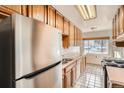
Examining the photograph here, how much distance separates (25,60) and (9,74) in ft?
0.53

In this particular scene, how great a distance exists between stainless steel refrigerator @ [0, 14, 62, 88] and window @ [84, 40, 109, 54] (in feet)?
20.1

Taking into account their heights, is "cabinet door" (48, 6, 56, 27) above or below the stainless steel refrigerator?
above

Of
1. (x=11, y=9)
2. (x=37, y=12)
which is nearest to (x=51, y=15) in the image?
(x=37, y=12)

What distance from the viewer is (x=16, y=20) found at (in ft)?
2.79

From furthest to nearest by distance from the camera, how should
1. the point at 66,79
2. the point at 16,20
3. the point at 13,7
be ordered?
the point at 66,79
the point at 13,7
the point at 16,20

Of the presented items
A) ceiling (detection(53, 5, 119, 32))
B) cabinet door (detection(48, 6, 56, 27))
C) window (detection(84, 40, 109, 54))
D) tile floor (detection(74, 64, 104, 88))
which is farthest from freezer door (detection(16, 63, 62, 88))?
window (detection(84, 40, 109, 54))

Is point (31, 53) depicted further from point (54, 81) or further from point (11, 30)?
point (54, 81)

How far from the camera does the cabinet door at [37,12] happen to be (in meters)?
1.65

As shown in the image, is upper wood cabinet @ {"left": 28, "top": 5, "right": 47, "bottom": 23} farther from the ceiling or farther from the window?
the window

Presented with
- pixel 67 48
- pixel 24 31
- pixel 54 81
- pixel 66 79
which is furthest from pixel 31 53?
pixel 67 48

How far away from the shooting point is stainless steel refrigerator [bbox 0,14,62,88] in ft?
2.80

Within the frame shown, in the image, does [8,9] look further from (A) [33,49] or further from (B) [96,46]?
(B) [96,46]

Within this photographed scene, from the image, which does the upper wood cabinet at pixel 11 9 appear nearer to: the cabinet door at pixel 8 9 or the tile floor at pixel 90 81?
the cabinet door at pixel 8 9

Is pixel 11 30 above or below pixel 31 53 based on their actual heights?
above
